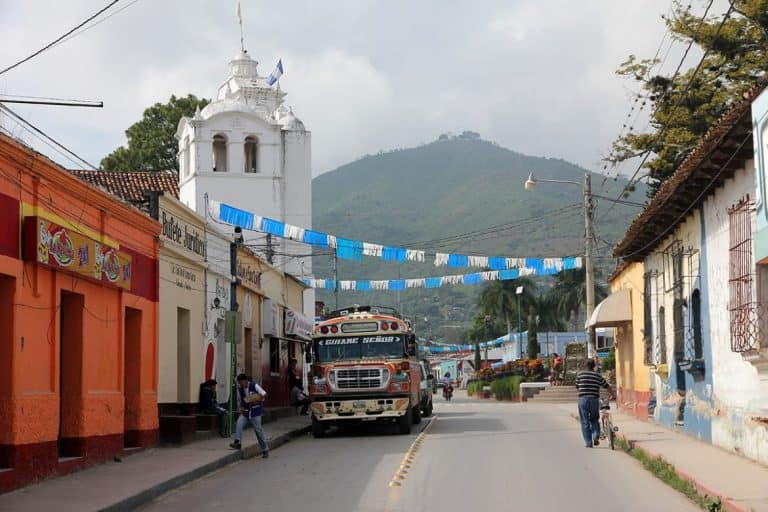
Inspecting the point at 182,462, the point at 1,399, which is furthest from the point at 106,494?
the point at 182,462

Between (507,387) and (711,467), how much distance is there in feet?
135

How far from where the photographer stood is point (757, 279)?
1588cm

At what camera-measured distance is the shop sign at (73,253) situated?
1566cm

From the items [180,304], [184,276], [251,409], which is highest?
[184,276]

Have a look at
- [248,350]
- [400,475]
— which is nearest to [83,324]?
[400,475]

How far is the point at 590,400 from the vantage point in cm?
2147

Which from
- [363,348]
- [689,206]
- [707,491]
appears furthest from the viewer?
[363,348]

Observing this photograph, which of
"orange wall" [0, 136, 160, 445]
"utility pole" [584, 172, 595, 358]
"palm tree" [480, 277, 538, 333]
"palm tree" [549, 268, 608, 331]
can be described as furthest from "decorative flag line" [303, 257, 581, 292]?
"palm tree" [480, 277, 538, 333]

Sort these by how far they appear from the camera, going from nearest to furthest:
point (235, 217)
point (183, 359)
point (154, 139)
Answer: point (183, 359) < point (235, 217) < point (154, 139)

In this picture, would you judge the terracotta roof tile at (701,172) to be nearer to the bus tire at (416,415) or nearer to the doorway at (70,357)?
the bus tire at (416,415)

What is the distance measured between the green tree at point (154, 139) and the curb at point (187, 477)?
129 feet

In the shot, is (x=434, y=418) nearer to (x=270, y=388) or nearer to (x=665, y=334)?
(x=270, y=388)

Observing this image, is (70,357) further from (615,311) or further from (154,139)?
(154,139)

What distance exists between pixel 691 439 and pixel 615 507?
31.8 feet
